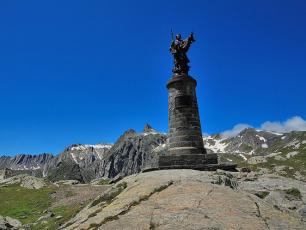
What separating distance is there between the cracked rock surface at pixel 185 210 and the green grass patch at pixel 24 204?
949 inches

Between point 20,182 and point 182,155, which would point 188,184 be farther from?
point 20,182

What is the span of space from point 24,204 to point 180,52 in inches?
1288

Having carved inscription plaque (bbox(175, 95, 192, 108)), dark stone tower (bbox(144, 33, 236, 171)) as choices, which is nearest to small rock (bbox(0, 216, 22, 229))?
dark stone tower (bbox(144, 33, 236, 171))

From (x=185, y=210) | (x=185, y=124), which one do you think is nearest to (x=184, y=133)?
(x=185, y=124)

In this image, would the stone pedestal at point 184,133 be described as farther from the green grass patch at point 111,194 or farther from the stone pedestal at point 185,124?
the green grass patch at point 111,194

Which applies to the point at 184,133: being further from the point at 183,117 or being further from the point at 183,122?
the point at 183,117

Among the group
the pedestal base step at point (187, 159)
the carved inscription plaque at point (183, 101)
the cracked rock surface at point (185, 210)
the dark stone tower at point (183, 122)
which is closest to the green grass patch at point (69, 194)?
the dark stone tower at point (183, 122)

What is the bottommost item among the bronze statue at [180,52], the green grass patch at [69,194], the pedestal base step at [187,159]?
the pedestal base step at [187,159]

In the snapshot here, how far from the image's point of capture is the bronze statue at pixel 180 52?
28.5m

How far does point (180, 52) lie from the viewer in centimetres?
2900

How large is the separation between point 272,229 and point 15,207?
136 feet

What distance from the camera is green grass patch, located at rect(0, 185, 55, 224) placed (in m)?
40.5

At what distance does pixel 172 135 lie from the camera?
26.7 m

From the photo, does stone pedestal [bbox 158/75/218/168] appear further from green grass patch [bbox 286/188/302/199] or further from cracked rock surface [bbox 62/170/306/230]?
cracked rock surface [bbox 62/170/306/230]
